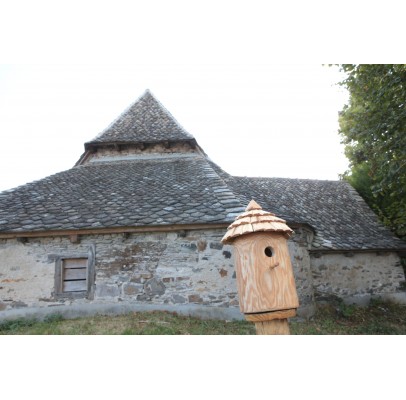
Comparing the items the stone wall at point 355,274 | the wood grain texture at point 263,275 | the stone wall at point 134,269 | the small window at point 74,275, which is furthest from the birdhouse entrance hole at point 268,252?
the stone wall at point 355,274

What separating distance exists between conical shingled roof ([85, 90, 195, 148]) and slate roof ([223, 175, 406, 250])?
260 centimetres

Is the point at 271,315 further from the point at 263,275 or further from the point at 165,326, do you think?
the point at 165,326

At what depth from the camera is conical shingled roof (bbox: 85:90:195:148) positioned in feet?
36.7

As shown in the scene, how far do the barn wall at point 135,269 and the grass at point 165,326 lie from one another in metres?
0.41

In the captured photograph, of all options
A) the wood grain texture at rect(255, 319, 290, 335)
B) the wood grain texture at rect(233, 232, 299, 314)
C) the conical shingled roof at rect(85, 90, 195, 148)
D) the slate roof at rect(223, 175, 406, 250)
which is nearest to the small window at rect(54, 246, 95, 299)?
the slate roof at rect(223, 175, 406, 250)

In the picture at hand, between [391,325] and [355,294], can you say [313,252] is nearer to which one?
[355,294]

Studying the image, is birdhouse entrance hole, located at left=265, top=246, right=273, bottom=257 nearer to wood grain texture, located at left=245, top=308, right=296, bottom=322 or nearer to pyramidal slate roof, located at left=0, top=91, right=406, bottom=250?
wood grain texture, located at left=245, top=308, right=296, bottom=322

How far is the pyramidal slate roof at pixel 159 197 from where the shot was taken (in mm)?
7332

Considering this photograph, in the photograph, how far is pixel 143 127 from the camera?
1212 centimetres

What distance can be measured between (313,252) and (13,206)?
8.26 meters

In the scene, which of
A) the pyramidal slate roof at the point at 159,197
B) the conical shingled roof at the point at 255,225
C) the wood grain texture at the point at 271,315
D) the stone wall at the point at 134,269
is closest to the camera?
the wood grain texture at the point at 271,315

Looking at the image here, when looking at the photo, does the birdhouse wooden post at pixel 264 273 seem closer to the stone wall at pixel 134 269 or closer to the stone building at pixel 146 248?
the stone building at pixel 146 248

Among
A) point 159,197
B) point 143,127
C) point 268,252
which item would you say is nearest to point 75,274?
point 159,197

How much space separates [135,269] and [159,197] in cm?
190
